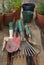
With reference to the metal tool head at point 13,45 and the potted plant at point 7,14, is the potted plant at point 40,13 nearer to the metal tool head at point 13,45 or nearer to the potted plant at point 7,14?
the potted plant at point 7,14

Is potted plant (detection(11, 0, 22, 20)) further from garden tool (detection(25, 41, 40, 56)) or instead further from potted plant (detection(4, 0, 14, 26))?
garden tool (detection(25, 41, 40, 56))

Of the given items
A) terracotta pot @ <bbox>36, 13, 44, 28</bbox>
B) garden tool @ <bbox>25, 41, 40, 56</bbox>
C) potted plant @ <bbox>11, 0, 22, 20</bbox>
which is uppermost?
potted plant @ <bbox>11, 0, 22, 20</bbox>

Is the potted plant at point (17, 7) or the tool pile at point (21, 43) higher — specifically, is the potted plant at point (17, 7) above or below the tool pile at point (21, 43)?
above

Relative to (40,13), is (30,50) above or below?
below

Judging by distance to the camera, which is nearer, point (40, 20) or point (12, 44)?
point (12, 44)

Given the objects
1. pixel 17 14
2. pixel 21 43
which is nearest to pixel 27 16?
pixel 17 14

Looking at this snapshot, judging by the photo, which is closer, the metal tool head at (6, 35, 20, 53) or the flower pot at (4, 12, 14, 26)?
the metal tool head at (6, 35, 20, 53)

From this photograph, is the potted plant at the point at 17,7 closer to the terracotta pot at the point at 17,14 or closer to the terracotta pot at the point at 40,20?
the terracotta pot at the point at 17,14

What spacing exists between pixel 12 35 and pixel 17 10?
35 cm

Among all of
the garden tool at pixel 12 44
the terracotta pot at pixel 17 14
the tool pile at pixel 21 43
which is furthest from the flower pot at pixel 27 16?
the garden tool at pixel 12 44

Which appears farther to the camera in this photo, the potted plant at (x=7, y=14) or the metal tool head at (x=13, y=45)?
the potted plant at (x=7, y=14)

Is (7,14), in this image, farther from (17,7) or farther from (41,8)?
(41,8)

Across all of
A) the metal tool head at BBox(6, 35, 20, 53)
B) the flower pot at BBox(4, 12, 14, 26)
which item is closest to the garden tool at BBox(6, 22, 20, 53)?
the metal tool head at BBox(6, 35, 20, 53)

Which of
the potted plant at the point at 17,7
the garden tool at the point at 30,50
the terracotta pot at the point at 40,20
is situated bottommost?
the garden tool at the point at 30,50
